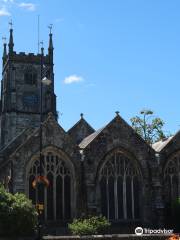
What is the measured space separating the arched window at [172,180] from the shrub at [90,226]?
26.7 ft

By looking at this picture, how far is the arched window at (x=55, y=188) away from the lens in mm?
36656

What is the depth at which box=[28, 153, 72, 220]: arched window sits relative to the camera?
3666 cm

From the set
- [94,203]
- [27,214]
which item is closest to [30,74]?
[94,203]

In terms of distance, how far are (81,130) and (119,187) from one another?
1028 centimetres

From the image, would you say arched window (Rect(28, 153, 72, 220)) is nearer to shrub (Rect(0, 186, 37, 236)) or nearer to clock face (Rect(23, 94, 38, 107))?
shrub (Rect(0, 186, 37, 236))

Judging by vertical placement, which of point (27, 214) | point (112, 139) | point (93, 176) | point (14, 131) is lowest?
point (27, 214)

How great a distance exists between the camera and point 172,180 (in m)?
40.5

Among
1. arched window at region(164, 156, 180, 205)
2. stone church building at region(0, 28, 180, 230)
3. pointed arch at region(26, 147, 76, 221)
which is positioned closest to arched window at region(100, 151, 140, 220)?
stone church building at region(0, 28, 180, 230)

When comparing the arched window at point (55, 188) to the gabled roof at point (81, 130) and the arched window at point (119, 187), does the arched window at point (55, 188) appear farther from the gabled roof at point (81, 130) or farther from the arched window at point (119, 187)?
the gabled roof at point (81, 130)

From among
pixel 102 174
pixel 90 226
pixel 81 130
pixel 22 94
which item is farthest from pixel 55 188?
pixel 22 94

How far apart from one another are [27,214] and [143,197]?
40.7 feet

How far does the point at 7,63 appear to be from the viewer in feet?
227

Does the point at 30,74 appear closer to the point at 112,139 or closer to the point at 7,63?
the point at 7,63

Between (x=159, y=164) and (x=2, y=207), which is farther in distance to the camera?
(x=159, y=164)
